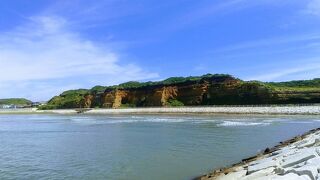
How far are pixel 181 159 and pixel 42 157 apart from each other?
678cm

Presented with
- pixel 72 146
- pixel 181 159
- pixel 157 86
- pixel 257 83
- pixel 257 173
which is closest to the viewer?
pixel 257 173

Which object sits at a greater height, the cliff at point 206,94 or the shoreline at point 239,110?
the cliff at point 206,94

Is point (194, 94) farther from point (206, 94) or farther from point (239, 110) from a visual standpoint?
point (239, 110)

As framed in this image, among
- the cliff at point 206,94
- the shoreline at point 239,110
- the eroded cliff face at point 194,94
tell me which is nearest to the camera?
the shoreline at point 239,110

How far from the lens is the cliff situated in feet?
226

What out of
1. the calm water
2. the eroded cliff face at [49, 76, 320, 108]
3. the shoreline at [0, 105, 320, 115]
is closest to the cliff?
the eroded cliff face at [49, 76, 320, 108]

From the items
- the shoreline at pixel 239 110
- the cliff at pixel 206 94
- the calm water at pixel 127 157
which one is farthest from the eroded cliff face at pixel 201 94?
the calm water at pixel 127 157

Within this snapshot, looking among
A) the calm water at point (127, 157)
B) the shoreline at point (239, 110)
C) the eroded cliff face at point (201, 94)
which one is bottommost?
the calm water at point (127, 157)

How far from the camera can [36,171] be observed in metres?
16.6

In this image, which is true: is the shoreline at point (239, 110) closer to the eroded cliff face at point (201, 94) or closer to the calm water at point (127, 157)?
the eroded cliff face at point (201, 94)

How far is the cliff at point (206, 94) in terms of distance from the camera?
226ft

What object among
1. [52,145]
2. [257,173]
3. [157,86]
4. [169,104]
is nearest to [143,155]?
[52,145]

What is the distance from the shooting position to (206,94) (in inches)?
3314

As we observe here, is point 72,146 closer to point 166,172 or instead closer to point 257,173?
point 166,172
